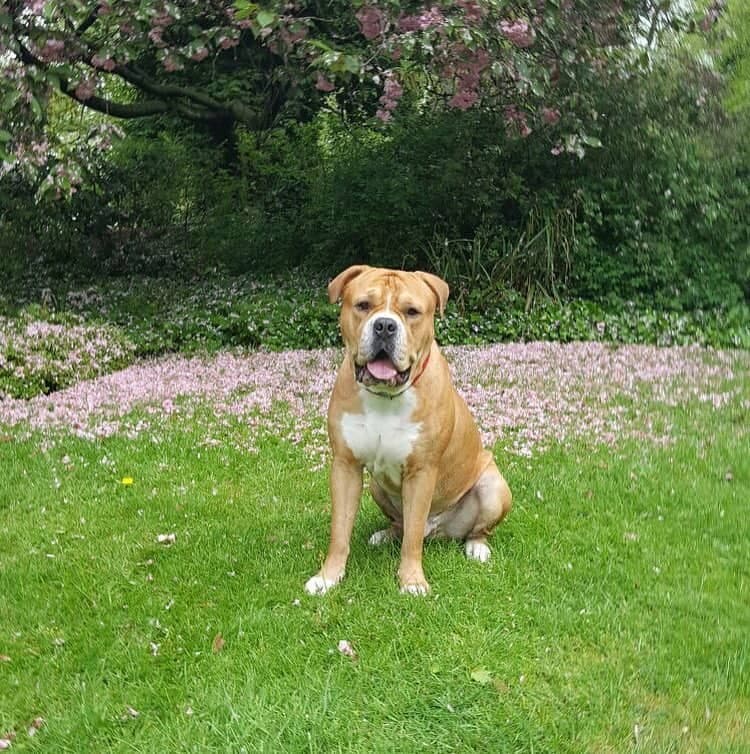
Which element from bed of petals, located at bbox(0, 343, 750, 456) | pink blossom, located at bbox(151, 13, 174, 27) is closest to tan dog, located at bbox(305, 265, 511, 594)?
bed of petals, located at bbox(0, 343, 750, 456)

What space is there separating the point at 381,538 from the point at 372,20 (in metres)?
5.84

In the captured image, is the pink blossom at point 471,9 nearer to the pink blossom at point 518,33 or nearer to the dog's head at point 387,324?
the pink blossom at point 518,33

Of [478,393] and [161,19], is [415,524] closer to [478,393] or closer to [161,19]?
[478,393]

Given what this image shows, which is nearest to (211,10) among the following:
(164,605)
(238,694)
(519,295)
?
(519,295)

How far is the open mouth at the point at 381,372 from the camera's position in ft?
11.0

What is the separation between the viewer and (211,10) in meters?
9.90

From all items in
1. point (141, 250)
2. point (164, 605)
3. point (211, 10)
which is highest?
point (211, 10)

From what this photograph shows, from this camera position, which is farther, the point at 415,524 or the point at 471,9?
the point at 471,9

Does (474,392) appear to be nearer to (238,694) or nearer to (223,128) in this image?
(238,694)

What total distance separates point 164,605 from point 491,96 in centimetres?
902

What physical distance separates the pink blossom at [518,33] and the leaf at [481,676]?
22.3ft

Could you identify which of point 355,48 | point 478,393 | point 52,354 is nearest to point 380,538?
point 478,393

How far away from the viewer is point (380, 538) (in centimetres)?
432

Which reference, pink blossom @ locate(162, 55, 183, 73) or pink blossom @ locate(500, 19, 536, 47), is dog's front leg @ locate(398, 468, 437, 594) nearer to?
pink blossom @ locate(500, 19, 536, 47)
